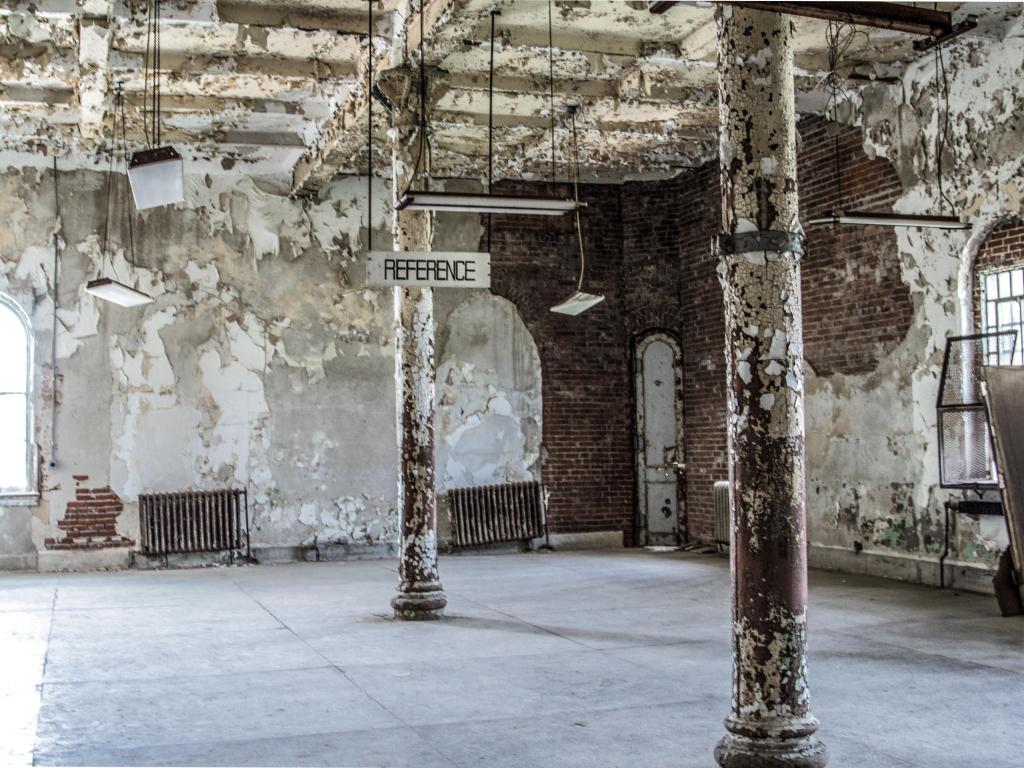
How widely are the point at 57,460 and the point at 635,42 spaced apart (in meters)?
7.63

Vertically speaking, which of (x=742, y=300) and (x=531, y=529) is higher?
(x=742, y=300)

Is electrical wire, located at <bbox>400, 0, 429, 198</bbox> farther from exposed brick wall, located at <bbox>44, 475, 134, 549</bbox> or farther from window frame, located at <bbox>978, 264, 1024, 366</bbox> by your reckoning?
exposed brick wall, located at <bbox>44, 475, 134, 549</bbox>

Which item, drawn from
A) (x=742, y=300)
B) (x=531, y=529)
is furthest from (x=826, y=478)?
(x=742, y=300)

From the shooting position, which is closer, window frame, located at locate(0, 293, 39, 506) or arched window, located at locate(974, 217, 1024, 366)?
arched window, located at locate(974, 217, 1024, 366)

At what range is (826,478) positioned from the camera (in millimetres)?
11500

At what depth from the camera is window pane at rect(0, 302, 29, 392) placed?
12.5 metres

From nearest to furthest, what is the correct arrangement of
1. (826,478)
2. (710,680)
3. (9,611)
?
(710,680) → (9,611) → (826,478)

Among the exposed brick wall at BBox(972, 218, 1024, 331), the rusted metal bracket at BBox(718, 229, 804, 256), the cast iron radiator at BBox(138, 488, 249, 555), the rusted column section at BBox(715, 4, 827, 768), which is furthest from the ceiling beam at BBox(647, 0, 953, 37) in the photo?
the cast iron radiator at BBox(138, 488, 249, 555)

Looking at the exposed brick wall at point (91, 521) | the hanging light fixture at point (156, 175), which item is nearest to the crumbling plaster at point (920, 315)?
the hanging light fixture at point (156, 175)

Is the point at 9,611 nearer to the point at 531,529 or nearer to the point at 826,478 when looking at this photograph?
the point at 531,529

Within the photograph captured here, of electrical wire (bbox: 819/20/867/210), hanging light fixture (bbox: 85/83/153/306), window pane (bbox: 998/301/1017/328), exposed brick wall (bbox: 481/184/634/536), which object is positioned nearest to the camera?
electrical wire (bbox: 819/20/867/210)

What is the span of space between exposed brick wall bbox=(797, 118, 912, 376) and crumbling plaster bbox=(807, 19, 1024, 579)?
139 mm

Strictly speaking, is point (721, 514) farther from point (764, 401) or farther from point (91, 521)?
point (764, 401)

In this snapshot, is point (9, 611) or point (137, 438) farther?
point (137, 438)
